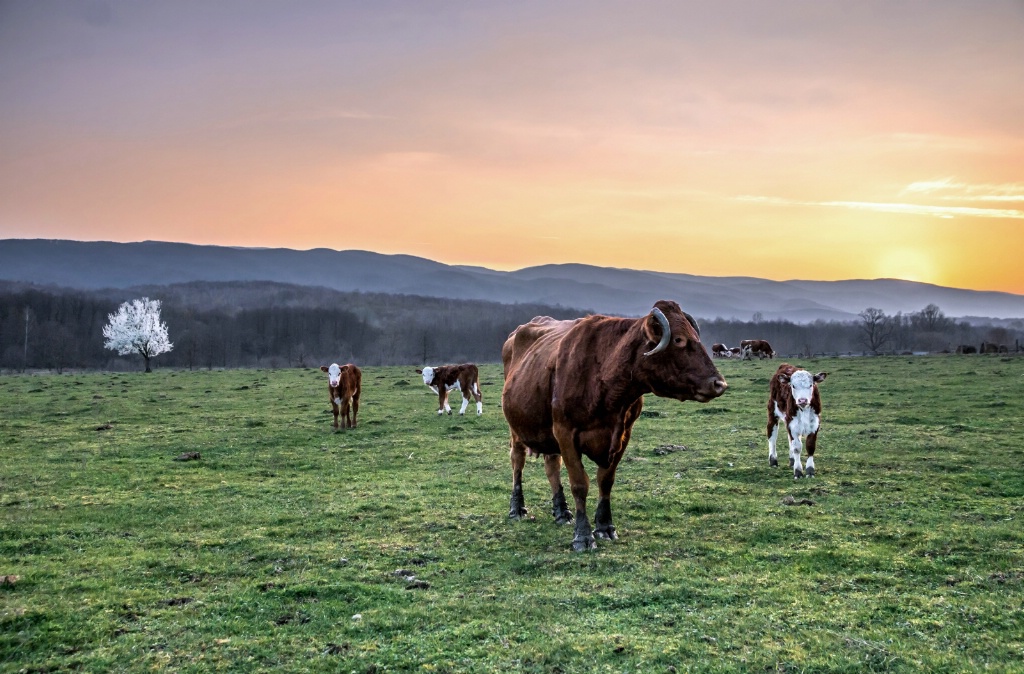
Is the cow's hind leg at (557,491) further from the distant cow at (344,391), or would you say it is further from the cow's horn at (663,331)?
the distant cow at (344,391)

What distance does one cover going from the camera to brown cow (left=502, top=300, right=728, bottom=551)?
25.4ft

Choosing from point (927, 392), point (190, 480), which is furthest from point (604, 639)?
point (927, 392)

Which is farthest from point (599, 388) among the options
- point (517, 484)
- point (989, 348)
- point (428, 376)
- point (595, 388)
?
point (989, 348)

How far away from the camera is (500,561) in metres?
7.96

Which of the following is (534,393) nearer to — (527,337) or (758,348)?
(527,337)

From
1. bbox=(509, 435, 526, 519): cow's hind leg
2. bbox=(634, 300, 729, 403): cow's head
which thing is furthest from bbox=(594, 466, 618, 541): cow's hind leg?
bbox=(509, 435, 526, 519): cow's hind leg

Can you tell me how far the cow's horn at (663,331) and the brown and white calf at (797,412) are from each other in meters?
6.24

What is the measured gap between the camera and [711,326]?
499 ft

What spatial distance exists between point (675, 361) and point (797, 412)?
22.0 feet

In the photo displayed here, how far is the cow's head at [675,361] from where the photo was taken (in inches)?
300

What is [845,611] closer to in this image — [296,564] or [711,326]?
[296,564]

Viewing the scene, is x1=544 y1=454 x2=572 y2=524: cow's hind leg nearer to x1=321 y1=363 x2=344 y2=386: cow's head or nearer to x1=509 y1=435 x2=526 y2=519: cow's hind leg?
x1=509 y1=435 x2=526 y2=519: cow's hind leg

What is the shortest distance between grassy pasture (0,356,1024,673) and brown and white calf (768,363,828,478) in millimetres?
433

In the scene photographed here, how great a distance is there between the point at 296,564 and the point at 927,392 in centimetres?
2609
